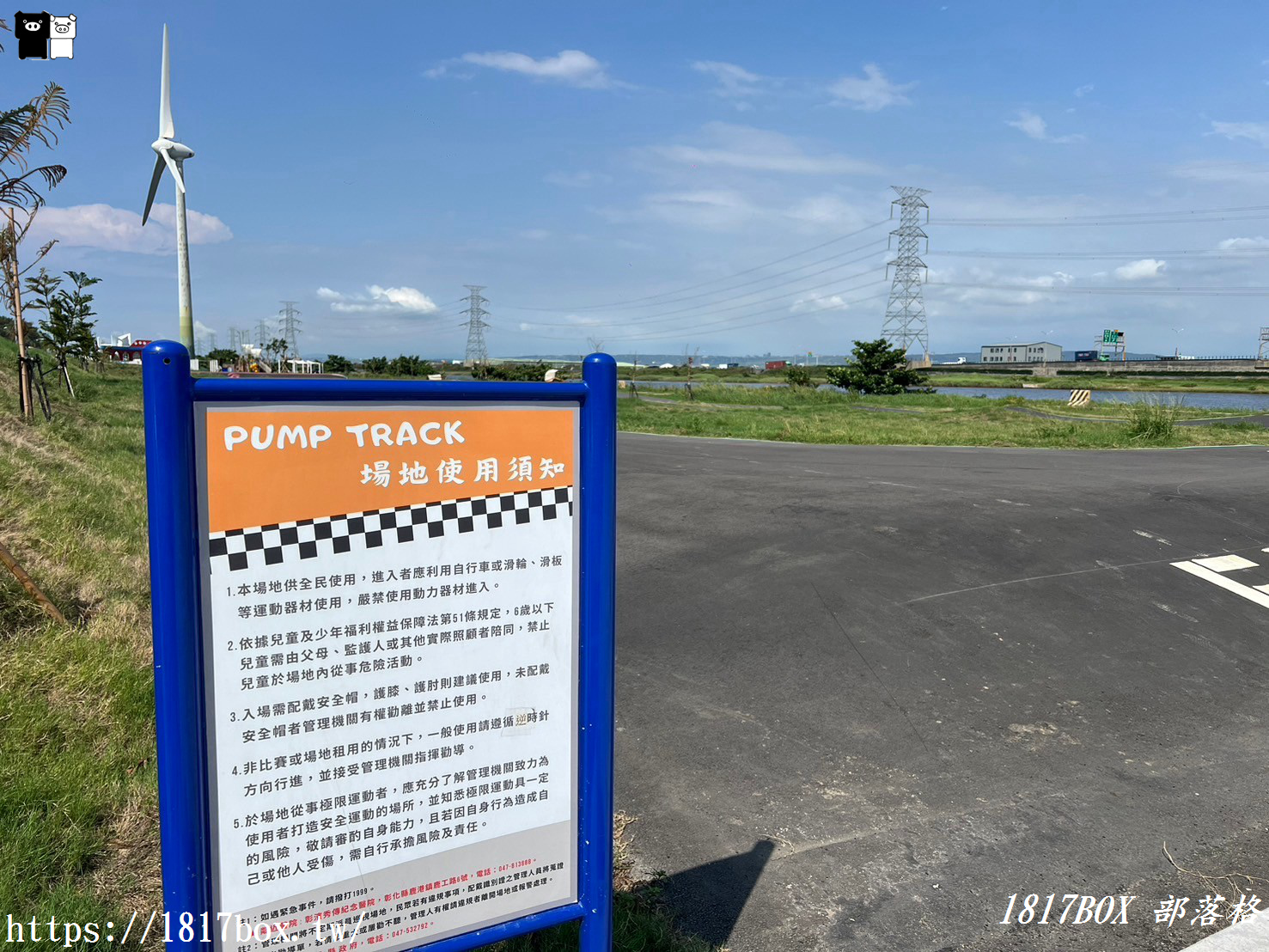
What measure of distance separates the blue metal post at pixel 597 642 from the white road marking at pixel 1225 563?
7873 millimetres

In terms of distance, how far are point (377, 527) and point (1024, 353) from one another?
204 meters

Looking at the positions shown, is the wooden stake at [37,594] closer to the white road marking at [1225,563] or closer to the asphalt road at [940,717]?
the asphalt road at [940,717]

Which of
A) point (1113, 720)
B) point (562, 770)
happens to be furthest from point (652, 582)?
point (562, 770)

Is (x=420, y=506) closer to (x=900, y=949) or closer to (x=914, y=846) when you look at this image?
(x=900, y=949)

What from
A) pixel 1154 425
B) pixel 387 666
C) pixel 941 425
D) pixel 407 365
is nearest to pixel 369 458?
pixel 387 666

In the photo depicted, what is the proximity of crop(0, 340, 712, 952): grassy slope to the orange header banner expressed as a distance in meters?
1.90

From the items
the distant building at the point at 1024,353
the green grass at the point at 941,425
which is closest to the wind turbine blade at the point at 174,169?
the green grass at the point at 941,425

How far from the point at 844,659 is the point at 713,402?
4249 cm

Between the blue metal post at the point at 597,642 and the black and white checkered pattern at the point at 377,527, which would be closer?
the black and white checkered pattern at the point at 377,527

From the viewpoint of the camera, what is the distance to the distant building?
183 metres

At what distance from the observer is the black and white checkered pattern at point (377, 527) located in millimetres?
2098

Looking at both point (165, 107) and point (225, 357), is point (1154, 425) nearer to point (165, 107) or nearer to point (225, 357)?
point (165, 107)

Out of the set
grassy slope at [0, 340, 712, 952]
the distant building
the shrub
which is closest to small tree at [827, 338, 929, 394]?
the shrub

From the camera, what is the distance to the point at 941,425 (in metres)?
29.0
